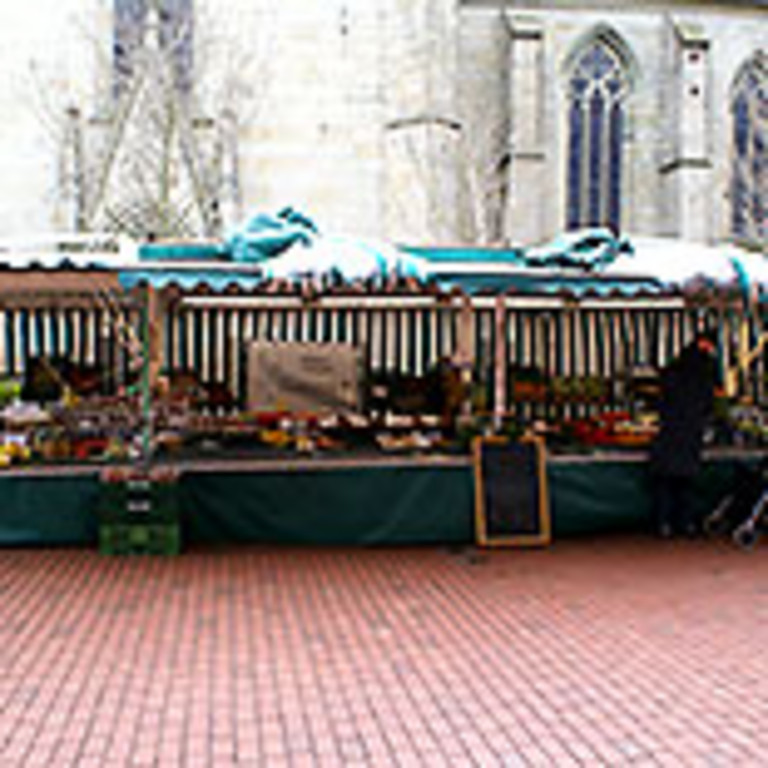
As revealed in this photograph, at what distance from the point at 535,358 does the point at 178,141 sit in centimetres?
1267

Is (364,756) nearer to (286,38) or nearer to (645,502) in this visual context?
(645,502)

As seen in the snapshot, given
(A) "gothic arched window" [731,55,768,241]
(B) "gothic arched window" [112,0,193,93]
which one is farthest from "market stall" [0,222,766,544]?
(A) "gothic arched window" [731,55,768,241]

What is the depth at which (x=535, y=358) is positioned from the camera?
11062 millimetres

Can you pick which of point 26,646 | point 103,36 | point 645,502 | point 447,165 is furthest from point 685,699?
point 103,36

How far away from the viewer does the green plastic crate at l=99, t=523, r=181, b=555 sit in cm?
739

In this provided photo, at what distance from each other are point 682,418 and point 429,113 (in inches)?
566

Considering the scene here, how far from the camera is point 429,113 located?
20.8 m

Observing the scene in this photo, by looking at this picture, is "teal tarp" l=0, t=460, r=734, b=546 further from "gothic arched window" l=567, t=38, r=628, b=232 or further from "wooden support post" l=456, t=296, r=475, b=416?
"gothic arched window" l=567, t=38, r=628, b=232

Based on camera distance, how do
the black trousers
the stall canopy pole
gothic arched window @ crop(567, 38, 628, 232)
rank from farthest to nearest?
gothic arched window @ crop(567, 38, 628, 232)
the black trousers
the stall canopy pole

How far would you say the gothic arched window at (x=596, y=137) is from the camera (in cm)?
2422

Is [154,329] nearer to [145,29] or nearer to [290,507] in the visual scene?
[290,507]

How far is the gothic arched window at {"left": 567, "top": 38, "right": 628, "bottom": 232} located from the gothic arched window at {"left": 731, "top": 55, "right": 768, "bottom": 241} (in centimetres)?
342

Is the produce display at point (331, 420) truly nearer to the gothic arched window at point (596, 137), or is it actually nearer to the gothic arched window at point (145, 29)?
the gothic arched window at point (145, 29)

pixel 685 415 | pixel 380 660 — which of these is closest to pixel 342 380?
pixel 685 415
